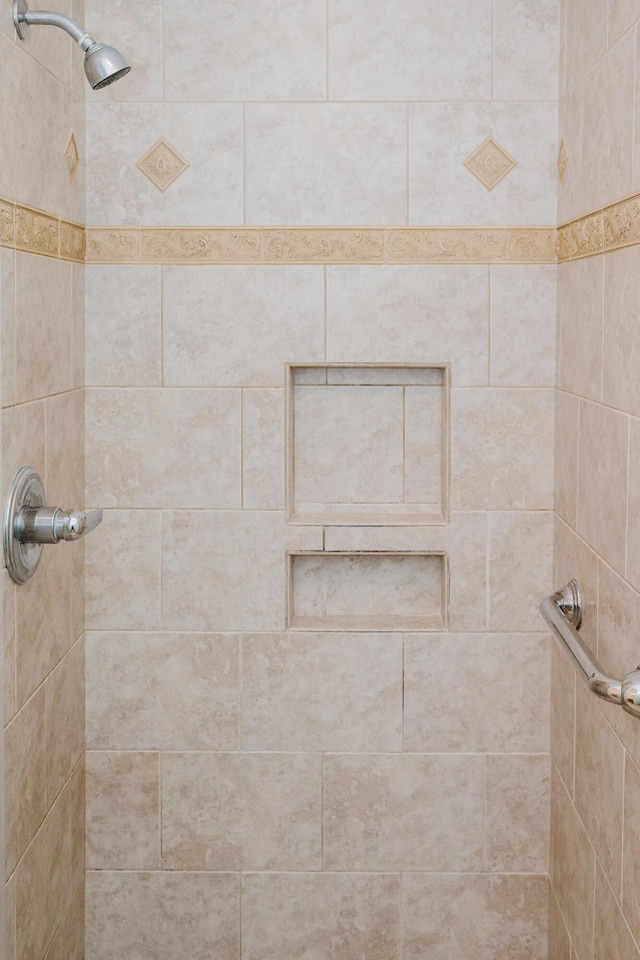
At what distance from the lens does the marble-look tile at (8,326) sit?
1.60m

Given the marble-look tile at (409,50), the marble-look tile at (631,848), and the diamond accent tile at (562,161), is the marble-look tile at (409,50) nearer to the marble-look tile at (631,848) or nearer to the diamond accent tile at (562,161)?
the diamond accent tile at (562,161)

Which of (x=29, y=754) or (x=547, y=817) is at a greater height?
(x=29, y=754)

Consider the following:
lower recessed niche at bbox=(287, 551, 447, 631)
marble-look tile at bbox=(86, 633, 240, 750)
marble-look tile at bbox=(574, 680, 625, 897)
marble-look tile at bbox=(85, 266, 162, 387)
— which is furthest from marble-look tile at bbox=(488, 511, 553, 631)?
marble-look tile at bbox=(85, 266, 162, 387)

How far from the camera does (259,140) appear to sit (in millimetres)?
2062

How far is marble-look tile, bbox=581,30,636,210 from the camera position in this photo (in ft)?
5.12

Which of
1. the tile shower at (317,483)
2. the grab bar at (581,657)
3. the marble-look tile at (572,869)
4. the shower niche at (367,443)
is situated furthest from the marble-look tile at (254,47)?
the marble-look tile at (572,869)

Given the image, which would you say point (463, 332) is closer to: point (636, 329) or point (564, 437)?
point (564, 437)

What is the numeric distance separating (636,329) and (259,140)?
2.96 ft

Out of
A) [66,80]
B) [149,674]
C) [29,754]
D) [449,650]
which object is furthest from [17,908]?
[66,80]

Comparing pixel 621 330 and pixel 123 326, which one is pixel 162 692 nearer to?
pixel 123 326

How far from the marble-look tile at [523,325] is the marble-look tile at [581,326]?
Answer: 3cm

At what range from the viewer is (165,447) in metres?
2.12

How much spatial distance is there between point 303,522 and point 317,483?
0.36ft

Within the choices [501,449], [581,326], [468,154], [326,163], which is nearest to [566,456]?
[501,449]
